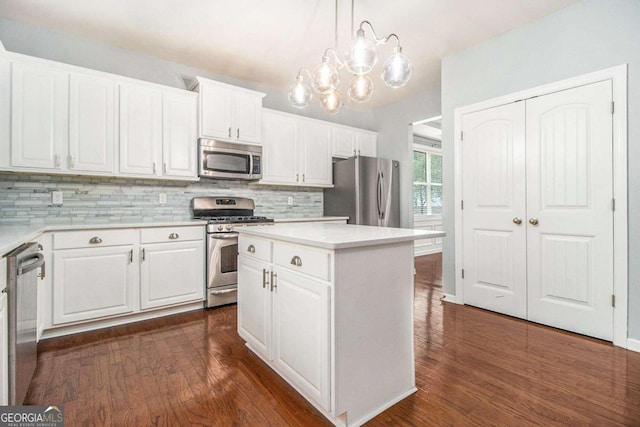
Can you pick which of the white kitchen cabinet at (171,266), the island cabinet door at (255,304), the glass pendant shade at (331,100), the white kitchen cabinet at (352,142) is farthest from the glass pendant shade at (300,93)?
the white kitchen cabinet at (352,142)

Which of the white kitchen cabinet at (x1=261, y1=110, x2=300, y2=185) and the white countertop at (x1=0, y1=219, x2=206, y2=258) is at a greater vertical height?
the white kitchen cabinet at (x1=261, y1=110, x2=300, y2=185)

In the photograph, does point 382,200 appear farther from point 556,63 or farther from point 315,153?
point 556,63

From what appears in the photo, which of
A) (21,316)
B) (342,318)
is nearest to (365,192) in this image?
(342,318)

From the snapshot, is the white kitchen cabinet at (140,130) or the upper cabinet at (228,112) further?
the upper cabinet at (228,112)

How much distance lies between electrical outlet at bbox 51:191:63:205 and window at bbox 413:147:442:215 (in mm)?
5588

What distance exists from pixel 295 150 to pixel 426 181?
3682 mm

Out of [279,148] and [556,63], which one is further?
[279,148]

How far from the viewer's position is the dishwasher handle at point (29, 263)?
4.60ft

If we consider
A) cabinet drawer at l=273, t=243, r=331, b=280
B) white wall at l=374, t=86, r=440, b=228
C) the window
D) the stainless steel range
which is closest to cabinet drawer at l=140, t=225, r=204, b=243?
the stainless steel range

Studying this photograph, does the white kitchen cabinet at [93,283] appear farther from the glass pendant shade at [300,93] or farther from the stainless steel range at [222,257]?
the glass pendant shade at [300,93]

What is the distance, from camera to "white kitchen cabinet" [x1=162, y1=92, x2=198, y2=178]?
3.09 metres

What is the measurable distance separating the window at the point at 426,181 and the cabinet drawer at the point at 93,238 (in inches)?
202

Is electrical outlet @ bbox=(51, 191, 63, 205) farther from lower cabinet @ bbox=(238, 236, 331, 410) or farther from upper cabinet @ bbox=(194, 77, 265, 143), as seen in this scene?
lower cabinet @ bbox=(238, 236, 331, 410)

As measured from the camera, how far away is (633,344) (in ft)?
7.11
